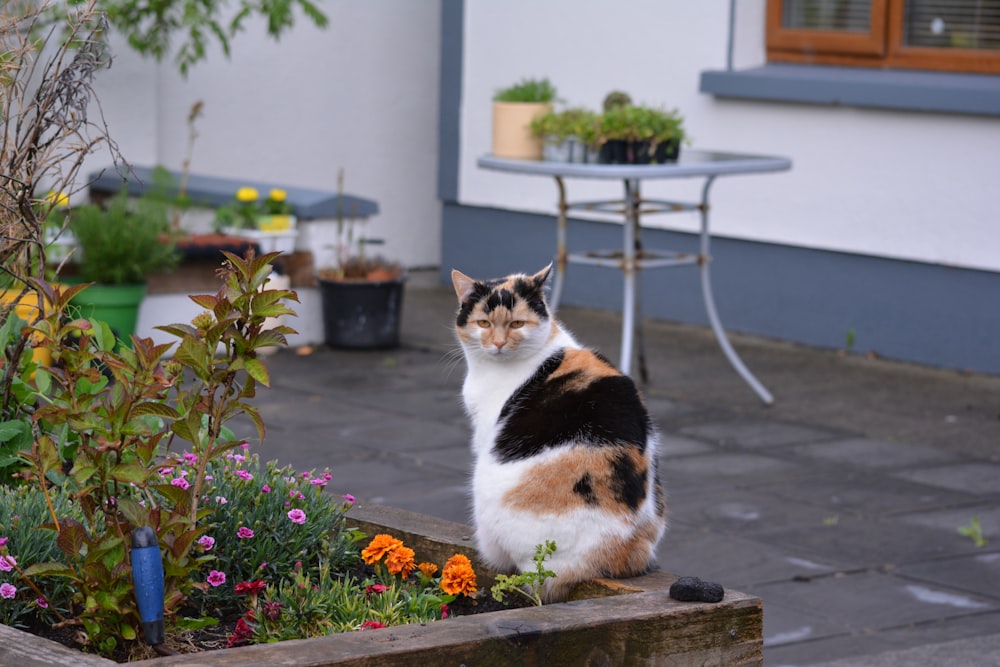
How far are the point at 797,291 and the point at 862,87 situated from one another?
118 cm

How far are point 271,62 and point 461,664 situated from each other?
7.60 metres

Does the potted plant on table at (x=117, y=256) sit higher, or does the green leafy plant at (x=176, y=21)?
the green leafy plant at (x=176, y=21)

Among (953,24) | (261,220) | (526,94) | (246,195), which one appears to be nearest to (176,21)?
(246,195)

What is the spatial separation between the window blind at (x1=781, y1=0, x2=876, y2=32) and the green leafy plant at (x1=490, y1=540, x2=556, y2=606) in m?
5.83

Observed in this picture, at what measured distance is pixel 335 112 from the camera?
9648mm

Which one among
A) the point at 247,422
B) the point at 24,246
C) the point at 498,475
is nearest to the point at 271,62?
the point at 247,422

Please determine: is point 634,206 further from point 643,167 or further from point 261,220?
point 261,220

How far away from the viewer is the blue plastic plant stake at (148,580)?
7.19 feet

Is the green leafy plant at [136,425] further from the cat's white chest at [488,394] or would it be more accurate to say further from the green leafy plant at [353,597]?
the cat's white chest at [488,394]

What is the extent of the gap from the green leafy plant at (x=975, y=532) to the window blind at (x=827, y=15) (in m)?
3.81

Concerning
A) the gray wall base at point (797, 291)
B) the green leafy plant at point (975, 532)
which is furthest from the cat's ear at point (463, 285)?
the gray wall base at point (797, 291)

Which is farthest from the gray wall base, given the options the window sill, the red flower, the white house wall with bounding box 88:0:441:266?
the red flower

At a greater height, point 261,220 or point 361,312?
point 261,220

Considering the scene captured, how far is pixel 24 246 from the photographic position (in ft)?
10.3
